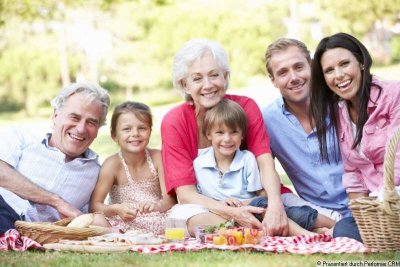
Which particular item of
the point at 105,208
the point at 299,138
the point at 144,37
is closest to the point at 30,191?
the point at 105,208

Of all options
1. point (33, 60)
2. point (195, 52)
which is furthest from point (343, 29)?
point (195, 52)

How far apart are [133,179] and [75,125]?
2.17 ft

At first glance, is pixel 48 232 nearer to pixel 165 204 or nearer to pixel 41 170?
pixel 41 170

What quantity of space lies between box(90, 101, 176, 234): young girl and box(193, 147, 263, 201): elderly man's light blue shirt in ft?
1.16

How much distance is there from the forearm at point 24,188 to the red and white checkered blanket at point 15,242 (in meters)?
0.37

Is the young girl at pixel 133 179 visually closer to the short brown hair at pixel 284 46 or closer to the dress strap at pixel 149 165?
the dress strap at pixel 149 165

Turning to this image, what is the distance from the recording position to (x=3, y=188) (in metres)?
5.30

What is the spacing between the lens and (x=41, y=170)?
542 centimetres

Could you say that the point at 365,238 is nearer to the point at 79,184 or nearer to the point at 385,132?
the point at 385,132

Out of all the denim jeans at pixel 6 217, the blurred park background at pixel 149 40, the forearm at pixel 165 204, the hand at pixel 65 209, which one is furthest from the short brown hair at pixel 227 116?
the blurred park background at pixel 149 40

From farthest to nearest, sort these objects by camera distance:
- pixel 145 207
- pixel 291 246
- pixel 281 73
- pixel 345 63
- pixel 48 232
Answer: pixel 281 73 → pixel 145 207 → pixel 345 63 → pixel 48 232 → pixel 291 246

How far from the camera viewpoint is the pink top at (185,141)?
17.8 ft

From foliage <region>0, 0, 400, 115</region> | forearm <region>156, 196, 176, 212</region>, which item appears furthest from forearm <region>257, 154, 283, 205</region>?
foliage <region>0, 0, 400, 115</region>

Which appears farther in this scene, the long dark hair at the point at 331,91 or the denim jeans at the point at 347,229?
the long dark hair at the point at 331,91
